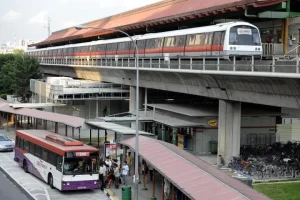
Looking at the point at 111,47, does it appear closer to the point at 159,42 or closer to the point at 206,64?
the point at 159,42

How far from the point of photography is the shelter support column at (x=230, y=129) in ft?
105

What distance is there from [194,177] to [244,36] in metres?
16.0

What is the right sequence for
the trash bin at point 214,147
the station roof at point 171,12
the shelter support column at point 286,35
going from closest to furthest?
the station roof at point 171,12 → the shelter support column at point 286,35 → the trash bin at point 214,147

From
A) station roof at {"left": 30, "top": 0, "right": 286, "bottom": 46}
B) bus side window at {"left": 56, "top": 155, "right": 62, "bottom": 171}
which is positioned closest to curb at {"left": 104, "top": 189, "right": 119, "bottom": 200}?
bus side window at {"left": 56, "top": 155, "right": 62, "bottom": 171}

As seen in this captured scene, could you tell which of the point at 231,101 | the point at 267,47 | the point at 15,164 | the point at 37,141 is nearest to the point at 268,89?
the point at 231,101

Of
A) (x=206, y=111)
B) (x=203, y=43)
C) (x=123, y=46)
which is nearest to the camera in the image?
(x=203, y=43)

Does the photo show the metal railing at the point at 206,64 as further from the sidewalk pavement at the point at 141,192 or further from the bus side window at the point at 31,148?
the bus side window at the point at 31,148

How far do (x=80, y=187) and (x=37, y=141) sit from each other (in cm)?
520

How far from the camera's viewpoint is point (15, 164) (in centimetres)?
3309

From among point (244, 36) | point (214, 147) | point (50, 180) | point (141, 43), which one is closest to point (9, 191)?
point (50, 180)

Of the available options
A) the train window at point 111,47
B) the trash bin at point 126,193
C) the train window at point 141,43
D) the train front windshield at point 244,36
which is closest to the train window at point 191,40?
the train front windshield at point 244,36

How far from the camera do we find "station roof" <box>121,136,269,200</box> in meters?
14.6

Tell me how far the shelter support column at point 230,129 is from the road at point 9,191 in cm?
1408

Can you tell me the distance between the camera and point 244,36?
30.6 meters
